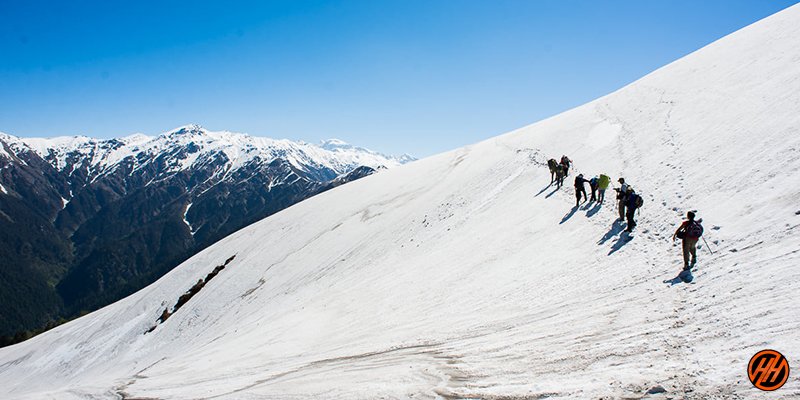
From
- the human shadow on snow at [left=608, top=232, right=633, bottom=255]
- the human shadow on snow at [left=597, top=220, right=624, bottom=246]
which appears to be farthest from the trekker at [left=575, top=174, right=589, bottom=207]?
the human shadow on snow at [left=608, top=232, right=633, bottom=255]

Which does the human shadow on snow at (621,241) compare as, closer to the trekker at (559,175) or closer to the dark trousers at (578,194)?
the dark trousers at (578,194)

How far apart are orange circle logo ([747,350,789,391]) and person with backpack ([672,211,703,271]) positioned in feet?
15.8

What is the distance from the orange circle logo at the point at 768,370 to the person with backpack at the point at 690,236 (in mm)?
4807

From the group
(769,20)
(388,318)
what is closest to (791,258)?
(388,318)

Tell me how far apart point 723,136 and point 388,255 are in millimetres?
21599

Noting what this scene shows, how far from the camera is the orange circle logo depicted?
275 inches

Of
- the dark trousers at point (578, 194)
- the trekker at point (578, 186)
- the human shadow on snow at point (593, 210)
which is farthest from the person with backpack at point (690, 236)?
the dark trousers at point (578, 194)

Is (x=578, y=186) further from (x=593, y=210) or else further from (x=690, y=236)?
(x=690, y=236)

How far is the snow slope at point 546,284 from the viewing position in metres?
9.41

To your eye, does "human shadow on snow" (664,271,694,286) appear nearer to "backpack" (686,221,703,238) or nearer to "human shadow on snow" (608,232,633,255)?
"backpack" (686,221,703,238)

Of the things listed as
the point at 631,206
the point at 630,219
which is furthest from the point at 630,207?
the point at 630,219

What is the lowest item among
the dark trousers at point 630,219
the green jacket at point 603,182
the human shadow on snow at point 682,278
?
the human shadow on snow at point 682,278

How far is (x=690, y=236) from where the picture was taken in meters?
11.8

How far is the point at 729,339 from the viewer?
27.7 feet
